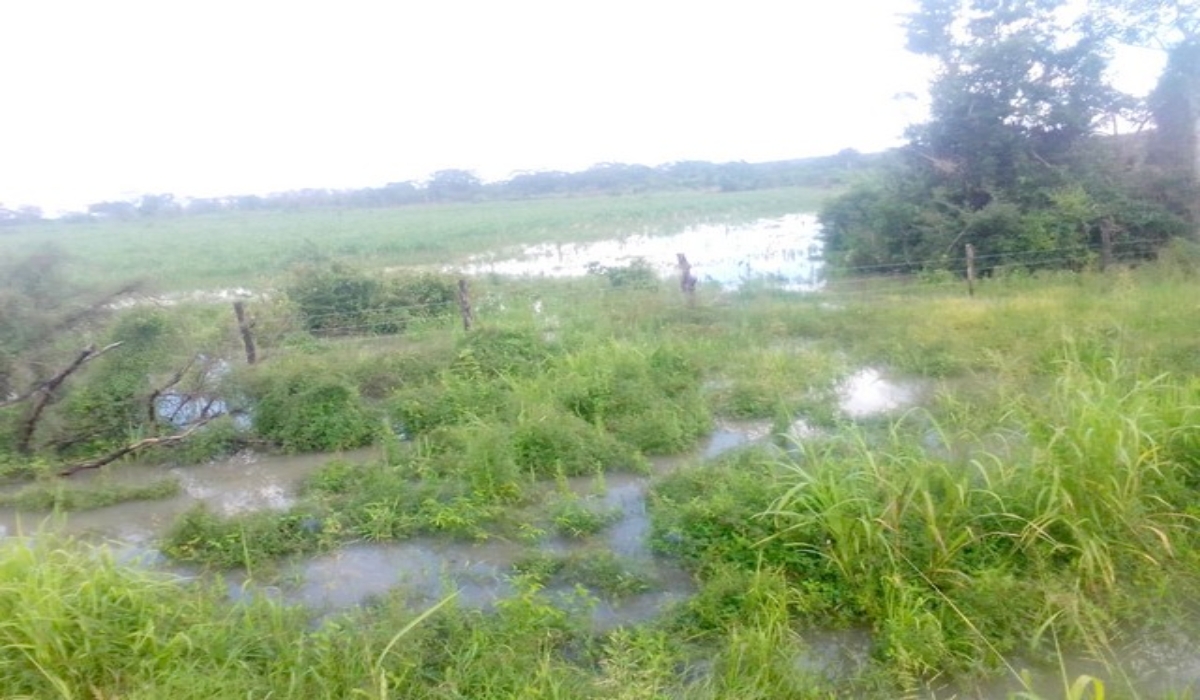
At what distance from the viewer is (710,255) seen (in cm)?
1912

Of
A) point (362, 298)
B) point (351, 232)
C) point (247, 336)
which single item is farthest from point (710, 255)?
point (351, 232)

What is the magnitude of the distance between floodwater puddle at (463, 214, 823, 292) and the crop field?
5311mm

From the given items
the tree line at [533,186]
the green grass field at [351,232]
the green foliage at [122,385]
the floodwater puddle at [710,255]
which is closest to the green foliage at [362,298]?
the green grass field at [351,232]

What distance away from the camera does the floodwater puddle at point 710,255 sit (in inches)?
601

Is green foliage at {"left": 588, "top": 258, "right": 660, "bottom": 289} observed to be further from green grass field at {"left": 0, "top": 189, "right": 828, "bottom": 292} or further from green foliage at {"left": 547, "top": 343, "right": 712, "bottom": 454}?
green grass field at {"left": 0, "top": 189, "right": 828, "bottom": 292}

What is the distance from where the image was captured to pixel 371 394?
26.3 ft

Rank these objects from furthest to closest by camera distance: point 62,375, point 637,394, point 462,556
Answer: point 637,394
point 62,375
point 462,556

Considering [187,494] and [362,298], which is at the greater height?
[362,298]

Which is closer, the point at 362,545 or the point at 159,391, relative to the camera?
the point at 362,545

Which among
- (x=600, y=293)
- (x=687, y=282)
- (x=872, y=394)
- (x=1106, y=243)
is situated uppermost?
(x=1106, y=243)

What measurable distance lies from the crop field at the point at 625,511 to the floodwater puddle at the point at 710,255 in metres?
5.31

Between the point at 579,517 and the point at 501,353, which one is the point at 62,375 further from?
the point at 579,517

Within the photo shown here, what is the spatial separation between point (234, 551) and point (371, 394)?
3.27 metres

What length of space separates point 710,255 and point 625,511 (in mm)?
14370
